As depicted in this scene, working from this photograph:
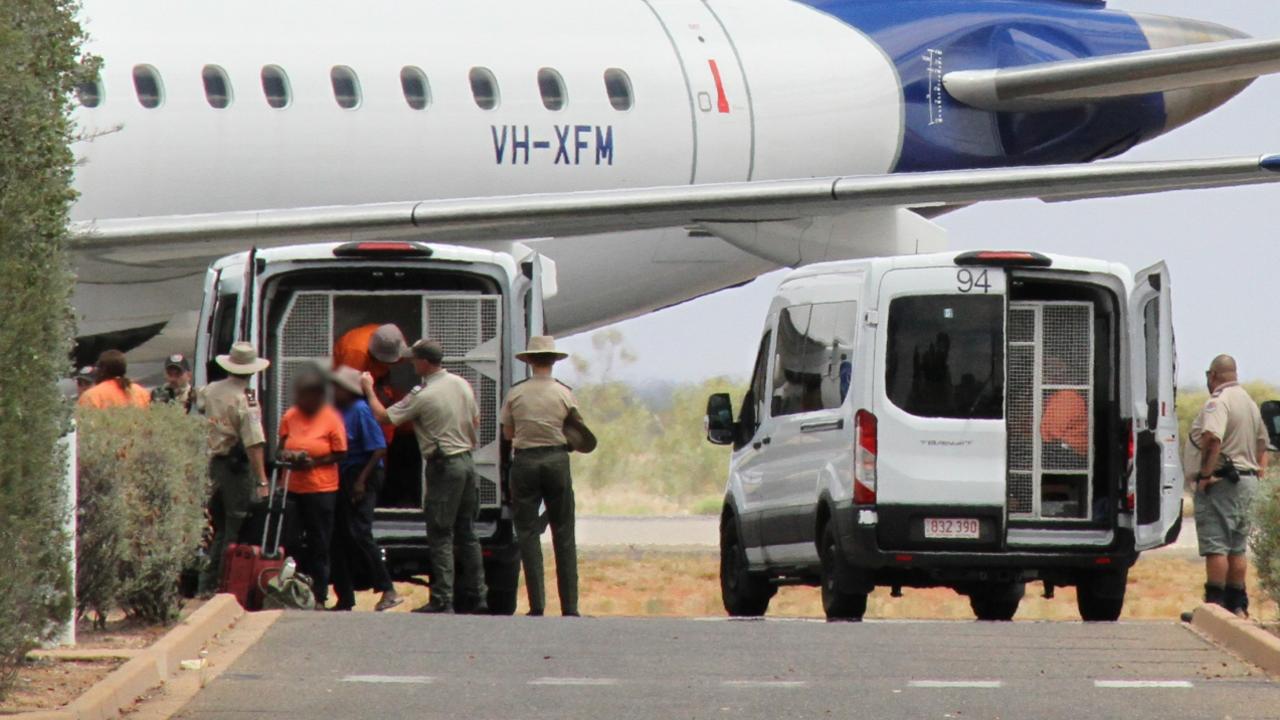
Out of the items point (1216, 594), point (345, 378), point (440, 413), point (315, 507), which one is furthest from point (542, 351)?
point (345, 378)

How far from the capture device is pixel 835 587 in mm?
13133

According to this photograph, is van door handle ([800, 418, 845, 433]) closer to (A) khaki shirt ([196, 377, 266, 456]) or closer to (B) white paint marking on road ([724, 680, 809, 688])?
(A) khaki shirt ([196, 377, 266, 456])

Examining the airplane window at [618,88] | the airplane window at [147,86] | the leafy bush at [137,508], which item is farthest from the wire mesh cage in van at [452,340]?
the airplane window at [618,88]

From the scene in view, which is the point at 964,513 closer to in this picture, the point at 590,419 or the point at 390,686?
the point at 390,686

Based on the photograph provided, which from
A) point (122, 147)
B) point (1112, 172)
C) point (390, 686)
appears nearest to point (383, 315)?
point (122, 147)

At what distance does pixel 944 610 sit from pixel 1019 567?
8.95 m

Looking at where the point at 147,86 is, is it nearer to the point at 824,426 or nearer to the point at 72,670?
the point at 824,426

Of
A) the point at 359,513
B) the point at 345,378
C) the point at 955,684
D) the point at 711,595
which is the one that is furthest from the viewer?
the point at 711,595

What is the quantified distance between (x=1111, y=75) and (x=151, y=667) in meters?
16.1

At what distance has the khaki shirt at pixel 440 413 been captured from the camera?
1289 centimetres

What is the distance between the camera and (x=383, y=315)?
15.0 metres

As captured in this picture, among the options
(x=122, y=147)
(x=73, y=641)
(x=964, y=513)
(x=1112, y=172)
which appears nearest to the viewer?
(x=73, y=641)

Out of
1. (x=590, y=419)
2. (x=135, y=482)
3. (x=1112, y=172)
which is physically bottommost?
(x=590, y=419)

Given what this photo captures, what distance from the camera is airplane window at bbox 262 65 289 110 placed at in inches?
719
